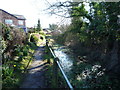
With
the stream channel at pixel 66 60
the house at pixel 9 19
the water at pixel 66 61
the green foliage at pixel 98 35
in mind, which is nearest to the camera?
the green foliage at pixel 98 35

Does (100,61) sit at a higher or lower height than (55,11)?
lower

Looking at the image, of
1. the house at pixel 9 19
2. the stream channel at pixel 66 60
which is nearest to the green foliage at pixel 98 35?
the stream channel at pixel 66 60

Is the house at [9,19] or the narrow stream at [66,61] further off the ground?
the house at [9,19]

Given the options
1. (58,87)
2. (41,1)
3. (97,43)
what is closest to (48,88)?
(58,87)

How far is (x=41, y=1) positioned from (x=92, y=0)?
4.23 meters

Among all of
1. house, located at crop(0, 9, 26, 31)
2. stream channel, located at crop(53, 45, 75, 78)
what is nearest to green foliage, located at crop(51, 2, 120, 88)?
stream channel, located at crop(53, 45, 75, 78)

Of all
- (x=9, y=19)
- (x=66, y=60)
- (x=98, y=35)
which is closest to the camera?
(x=98, y=35)

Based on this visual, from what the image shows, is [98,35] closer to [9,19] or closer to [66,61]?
[66,61]

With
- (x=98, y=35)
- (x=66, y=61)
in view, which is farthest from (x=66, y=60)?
(x=98, y=35)

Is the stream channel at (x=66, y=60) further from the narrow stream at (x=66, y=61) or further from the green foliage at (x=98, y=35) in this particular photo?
the green foliage at (x=98, y=35)

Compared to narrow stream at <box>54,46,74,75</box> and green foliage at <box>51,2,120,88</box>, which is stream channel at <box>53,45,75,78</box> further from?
green foliage at <box>51,2,120,88</box>

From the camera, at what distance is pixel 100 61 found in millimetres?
7680

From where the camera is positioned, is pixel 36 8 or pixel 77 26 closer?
pixel 36 8

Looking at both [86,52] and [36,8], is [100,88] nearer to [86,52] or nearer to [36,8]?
[86,52]
